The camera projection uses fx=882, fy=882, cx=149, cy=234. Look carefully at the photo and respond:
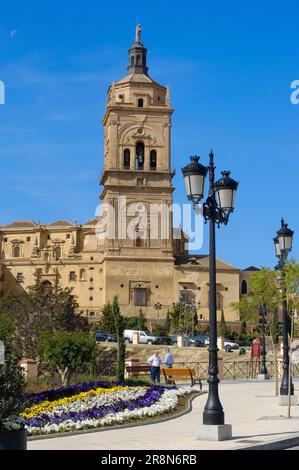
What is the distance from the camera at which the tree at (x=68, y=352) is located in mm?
23391

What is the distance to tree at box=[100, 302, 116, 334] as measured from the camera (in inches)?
2707

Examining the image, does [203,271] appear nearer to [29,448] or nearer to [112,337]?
[112,337]

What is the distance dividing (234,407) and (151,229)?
5875 cm

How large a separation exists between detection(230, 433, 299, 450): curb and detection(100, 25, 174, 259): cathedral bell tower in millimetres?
63775

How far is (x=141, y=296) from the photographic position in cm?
7669

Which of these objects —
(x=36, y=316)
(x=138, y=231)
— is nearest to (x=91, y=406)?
(x=36, y=316)

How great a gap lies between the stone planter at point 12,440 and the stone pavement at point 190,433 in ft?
4.78

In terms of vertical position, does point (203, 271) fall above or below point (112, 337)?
above

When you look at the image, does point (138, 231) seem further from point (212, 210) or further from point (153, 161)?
point (212, 210)

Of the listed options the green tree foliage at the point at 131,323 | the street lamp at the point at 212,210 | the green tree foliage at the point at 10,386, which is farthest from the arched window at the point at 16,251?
the green tree foliage at the point at 10,386

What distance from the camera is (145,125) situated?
7931 cm

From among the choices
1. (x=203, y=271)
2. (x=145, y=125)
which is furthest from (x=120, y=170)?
(x=203, y=271)
